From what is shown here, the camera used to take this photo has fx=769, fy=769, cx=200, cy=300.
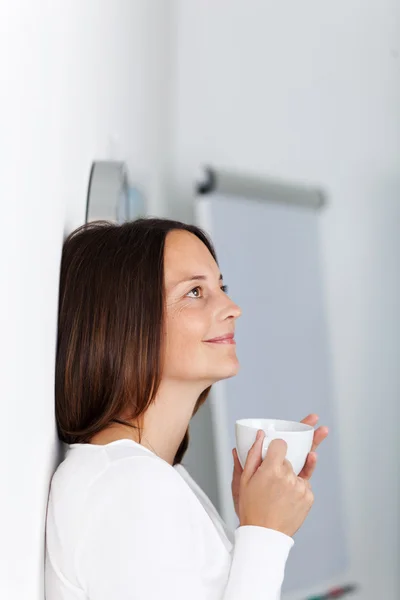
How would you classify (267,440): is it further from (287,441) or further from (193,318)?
(193,318)

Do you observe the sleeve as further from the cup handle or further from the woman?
the cup handle

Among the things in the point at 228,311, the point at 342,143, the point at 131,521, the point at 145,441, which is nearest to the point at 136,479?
the point at 131,521

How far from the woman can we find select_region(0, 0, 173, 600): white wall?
4 centimetres

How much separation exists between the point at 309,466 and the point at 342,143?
1.68 meters

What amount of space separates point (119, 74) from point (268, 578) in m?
0.96

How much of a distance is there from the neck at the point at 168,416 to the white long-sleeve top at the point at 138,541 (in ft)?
0.26

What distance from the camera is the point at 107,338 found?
902 millimetres

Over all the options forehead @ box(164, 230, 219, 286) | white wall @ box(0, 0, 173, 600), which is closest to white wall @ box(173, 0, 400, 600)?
white wall @ box(0, 0, 173, 600)

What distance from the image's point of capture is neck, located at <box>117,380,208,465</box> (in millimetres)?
956

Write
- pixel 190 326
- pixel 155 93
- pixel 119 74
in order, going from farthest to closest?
pixel 155 93
pixel 119 74
pixel 190 326

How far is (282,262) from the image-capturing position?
87.4 inches

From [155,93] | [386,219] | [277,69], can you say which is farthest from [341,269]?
[155,93]

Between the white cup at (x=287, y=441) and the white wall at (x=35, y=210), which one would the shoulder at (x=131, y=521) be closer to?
the white wall at (x=35, y=210)

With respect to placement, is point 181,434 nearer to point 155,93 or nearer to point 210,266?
point 210,266
